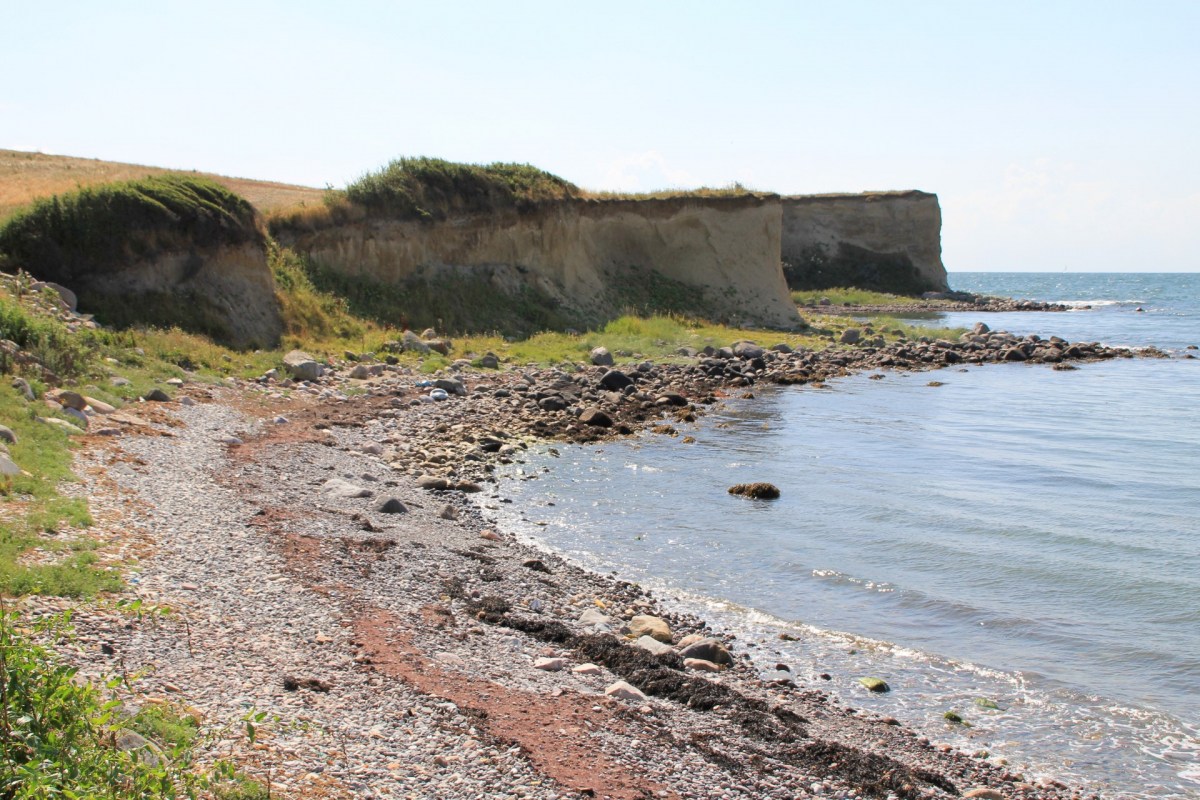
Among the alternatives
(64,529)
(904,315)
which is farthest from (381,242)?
(904,315)

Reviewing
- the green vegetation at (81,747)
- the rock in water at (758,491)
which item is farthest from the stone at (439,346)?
the green vegetation at (81,747)

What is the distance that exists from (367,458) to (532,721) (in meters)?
9.49

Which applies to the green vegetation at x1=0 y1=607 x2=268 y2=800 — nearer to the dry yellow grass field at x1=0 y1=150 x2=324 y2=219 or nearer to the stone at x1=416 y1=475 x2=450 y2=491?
the stone at x1=416 y1=475 x2=450 y2=491

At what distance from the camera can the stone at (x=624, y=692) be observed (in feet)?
24.8

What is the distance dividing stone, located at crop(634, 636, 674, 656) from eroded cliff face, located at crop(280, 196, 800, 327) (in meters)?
22.1

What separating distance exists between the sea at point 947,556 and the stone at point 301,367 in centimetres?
A: 651

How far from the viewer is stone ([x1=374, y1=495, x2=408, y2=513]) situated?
12367 millimetres

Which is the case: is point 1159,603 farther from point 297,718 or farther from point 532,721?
point 297,718

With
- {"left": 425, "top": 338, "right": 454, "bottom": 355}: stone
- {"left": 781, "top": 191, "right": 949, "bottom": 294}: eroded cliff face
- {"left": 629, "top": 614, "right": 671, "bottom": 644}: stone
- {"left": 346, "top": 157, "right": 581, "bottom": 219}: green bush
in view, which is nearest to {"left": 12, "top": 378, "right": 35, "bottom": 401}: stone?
{"left": 629, "top": 614, "right": 671, "bottom": 644}: stone

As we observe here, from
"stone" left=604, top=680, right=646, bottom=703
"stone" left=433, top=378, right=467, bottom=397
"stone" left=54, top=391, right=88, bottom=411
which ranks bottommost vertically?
"stone" left=604, top=680, right=646, bottom=703

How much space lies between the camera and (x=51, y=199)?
68.1 feet

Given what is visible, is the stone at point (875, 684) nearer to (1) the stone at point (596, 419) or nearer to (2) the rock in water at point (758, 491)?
(2) the rock in water at point (758, 491)

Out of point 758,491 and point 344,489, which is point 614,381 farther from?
point 344,489

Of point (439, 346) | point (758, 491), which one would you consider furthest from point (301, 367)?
point (758, 491)
